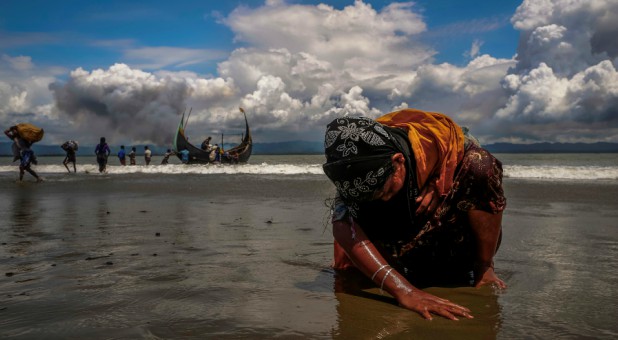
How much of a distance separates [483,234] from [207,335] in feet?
4.39

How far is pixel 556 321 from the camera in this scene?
6.05ft

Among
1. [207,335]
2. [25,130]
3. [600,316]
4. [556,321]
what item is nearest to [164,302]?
[207,335]

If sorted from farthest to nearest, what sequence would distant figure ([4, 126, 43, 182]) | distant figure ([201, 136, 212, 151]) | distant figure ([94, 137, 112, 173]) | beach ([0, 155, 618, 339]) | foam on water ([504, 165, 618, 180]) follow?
distant figure ([201, 136, 212, 151]), distant figure ([94, 137, 112, 173]), foam on water ([504, 165, 618, 180]), distant figure ([4, 126, 43, 182]), beach ([0, 155, 618, 339])

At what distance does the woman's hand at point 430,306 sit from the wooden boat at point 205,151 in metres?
27.5

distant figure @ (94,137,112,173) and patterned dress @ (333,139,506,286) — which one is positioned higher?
distant figure @ (94,137,112,173)

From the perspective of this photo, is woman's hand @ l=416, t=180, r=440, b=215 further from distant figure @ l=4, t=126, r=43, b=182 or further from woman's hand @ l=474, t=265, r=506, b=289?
distant figure @ l=4, t=126, r=43, b=182

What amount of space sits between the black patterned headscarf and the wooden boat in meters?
27.4

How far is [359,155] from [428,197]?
439mm

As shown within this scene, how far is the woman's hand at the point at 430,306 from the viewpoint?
1873 mm

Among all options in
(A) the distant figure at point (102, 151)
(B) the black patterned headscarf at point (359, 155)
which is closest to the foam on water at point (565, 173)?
(B) the black patterned headscarf at point (359, 155)

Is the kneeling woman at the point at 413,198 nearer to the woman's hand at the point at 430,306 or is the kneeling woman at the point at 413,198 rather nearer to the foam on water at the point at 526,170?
the woman's hand at the point at 430,306

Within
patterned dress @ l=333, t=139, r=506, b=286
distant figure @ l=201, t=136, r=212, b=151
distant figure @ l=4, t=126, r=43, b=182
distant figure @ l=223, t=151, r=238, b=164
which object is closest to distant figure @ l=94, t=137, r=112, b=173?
distant figure @ l=4, t=126, r=43, b=182

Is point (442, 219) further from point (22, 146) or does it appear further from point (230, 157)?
point (230, 157)

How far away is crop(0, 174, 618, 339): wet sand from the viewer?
1776 millimetres
